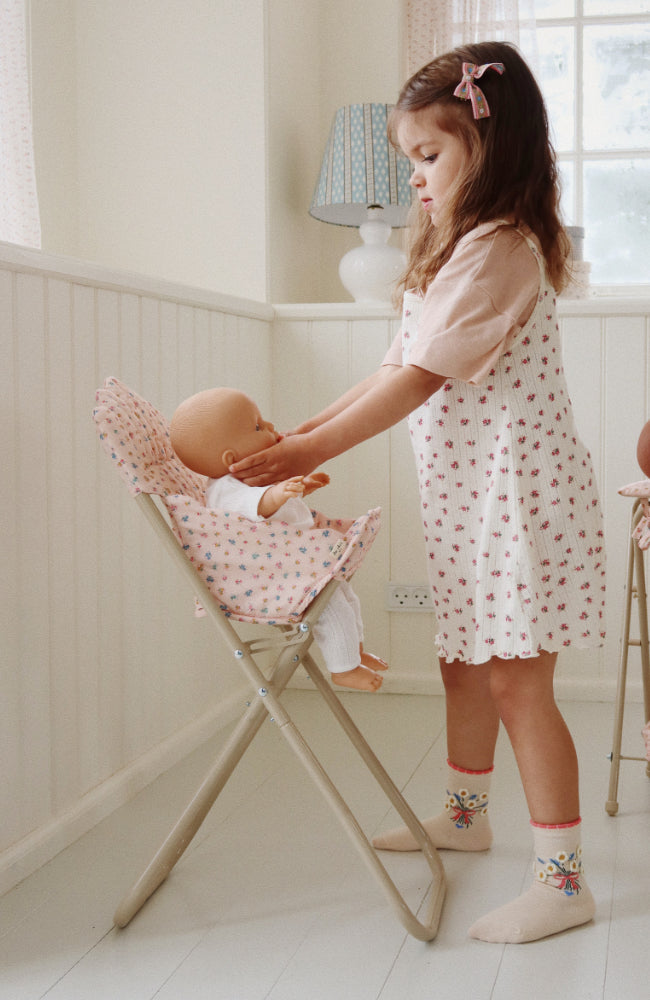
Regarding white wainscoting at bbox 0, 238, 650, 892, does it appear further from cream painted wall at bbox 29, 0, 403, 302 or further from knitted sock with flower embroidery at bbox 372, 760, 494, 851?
knitted sock with flower embroidery at bbox 372, 760, 494, 851

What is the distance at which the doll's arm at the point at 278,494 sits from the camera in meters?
1.33

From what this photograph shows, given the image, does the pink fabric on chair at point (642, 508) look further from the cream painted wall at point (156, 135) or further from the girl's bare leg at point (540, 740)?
the cream painted wall at point (156, 135)

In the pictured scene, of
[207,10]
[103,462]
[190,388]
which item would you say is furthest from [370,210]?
[103,462]

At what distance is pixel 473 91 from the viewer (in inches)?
55.7

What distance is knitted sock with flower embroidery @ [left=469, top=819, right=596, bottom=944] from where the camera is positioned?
1.47m

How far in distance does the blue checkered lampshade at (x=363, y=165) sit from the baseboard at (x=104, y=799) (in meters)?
1.35

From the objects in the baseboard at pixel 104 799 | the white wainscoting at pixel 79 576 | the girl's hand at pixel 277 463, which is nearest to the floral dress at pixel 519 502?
the girl's hand at pixel 277 463

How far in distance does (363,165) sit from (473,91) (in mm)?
1382

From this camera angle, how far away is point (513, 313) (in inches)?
54.9

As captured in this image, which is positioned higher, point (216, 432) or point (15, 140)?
point (15, 140)

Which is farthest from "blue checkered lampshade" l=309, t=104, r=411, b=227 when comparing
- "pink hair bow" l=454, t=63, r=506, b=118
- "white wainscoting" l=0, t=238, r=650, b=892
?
"pink hair bow" l=454, t=63, r=506, b=118

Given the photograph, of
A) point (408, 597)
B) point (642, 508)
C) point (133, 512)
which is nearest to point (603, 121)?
point (408, 597)

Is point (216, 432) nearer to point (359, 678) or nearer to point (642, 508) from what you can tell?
point (359, 678)

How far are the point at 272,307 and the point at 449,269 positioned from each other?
138 cm
